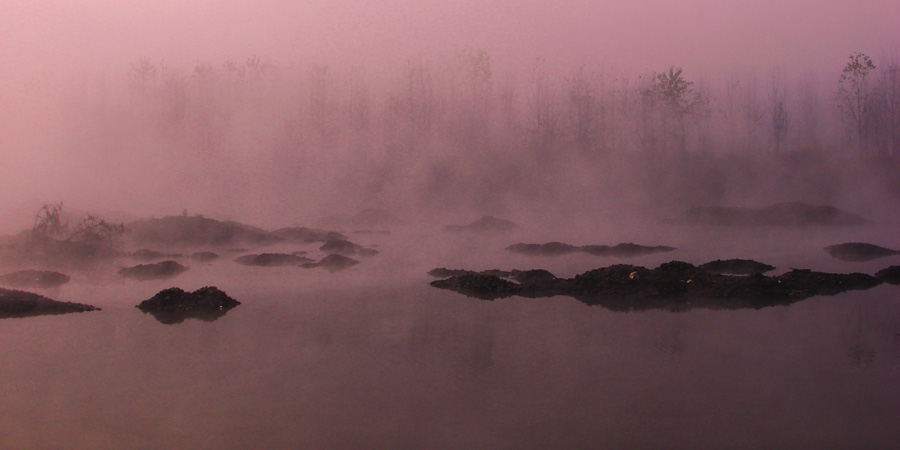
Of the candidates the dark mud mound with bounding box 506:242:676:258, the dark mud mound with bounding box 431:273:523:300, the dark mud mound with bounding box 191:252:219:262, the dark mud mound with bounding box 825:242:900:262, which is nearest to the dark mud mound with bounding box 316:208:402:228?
the dark mud mound with bounding box 191:252:219:262

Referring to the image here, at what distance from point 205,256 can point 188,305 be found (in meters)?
8.93

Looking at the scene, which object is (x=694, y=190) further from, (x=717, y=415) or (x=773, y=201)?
(x=717, y=415)

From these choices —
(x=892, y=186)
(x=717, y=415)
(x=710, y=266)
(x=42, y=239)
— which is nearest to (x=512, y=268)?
(x=710, y=266)

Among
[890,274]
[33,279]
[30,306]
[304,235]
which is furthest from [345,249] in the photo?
[890,274]

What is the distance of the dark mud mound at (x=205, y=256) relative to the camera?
80.8 feet

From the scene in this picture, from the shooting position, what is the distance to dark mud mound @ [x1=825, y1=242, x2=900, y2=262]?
25.5m

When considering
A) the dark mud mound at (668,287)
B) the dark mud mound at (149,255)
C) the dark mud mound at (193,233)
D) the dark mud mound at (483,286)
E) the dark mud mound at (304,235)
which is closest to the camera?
the dark mud mound at (668,287)

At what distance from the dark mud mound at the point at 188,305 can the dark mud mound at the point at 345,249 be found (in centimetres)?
884

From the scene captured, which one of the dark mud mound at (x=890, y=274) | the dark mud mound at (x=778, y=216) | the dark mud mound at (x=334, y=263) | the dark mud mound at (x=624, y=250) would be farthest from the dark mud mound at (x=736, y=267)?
the dark mud mound at (x=778, y=216)

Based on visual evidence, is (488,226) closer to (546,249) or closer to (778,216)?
(546,249)

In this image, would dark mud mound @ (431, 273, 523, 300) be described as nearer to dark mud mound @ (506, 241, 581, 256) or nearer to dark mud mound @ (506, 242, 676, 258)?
dark mud mound @ (506, 241, 581, 256)

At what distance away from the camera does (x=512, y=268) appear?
76.7 ft

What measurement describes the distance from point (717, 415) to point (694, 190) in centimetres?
3786

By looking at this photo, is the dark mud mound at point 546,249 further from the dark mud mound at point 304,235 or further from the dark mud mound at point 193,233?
the dark mud mound at point 193,233
